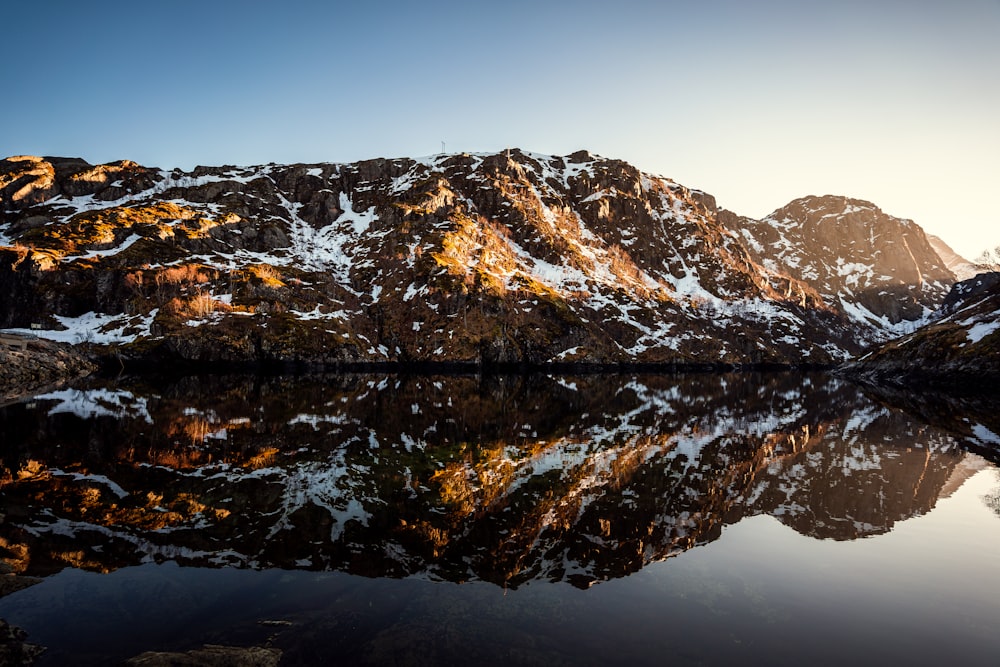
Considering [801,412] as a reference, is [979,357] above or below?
above

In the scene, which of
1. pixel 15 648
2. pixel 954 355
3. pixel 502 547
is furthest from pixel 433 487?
pixel 954 355

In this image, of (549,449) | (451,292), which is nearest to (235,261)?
(451,292)

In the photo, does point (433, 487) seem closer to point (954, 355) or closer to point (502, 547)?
point (502, 547)

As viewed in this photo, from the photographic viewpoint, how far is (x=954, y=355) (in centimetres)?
9562

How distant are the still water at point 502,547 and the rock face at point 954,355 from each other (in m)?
62.8

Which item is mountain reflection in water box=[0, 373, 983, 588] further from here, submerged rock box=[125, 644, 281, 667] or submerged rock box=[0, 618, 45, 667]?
submerged rock box=[125, 644, 281, 667]

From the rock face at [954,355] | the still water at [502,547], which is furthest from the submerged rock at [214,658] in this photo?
the rock face at [954,355]

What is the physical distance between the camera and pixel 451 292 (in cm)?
19638

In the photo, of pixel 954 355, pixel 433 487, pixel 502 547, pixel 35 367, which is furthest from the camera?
pixel 35 367

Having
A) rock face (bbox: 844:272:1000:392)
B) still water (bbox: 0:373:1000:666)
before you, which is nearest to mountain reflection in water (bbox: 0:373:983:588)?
still water (bbox: 0:373:1000:666)

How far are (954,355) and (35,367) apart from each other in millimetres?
173584

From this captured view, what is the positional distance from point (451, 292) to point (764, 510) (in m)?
177

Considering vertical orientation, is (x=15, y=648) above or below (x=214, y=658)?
below

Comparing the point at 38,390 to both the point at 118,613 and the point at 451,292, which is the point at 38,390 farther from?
the point at 451,292
